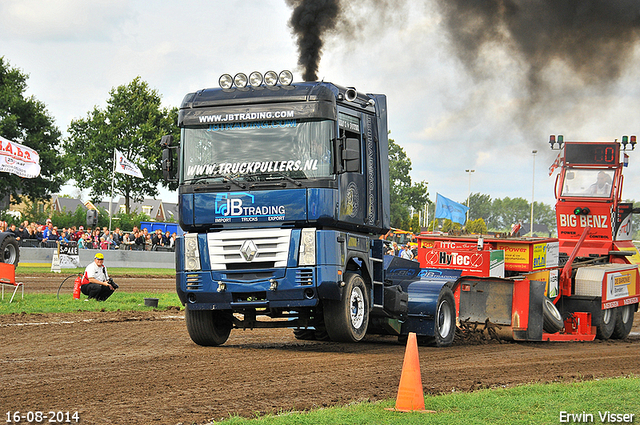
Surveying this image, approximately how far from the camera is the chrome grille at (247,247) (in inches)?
408

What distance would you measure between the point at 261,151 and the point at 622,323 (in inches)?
405

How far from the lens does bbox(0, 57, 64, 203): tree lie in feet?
173

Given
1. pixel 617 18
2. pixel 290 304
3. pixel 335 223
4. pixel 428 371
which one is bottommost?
pixel 428 371

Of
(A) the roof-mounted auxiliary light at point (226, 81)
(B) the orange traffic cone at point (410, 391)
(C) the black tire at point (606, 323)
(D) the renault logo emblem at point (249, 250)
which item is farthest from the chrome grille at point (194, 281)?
(C) the black tire at point (606, 323)

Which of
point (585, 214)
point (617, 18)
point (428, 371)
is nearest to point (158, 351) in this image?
point (428, 371)

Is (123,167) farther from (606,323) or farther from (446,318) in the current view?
(446,318)

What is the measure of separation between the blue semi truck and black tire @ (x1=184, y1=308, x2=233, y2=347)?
0.13 m

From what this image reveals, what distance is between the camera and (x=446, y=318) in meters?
13.0

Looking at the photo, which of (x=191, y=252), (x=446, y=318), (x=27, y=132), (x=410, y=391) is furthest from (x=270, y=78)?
(x=27, y=132)

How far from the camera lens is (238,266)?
415 inches

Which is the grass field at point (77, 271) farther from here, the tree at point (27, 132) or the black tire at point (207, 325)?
the tree at point (27, 132)

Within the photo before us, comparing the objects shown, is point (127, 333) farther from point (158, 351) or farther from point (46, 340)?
point (158, 351)

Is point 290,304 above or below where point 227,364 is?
above

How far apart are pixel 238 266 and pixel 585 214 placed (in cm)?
1093
